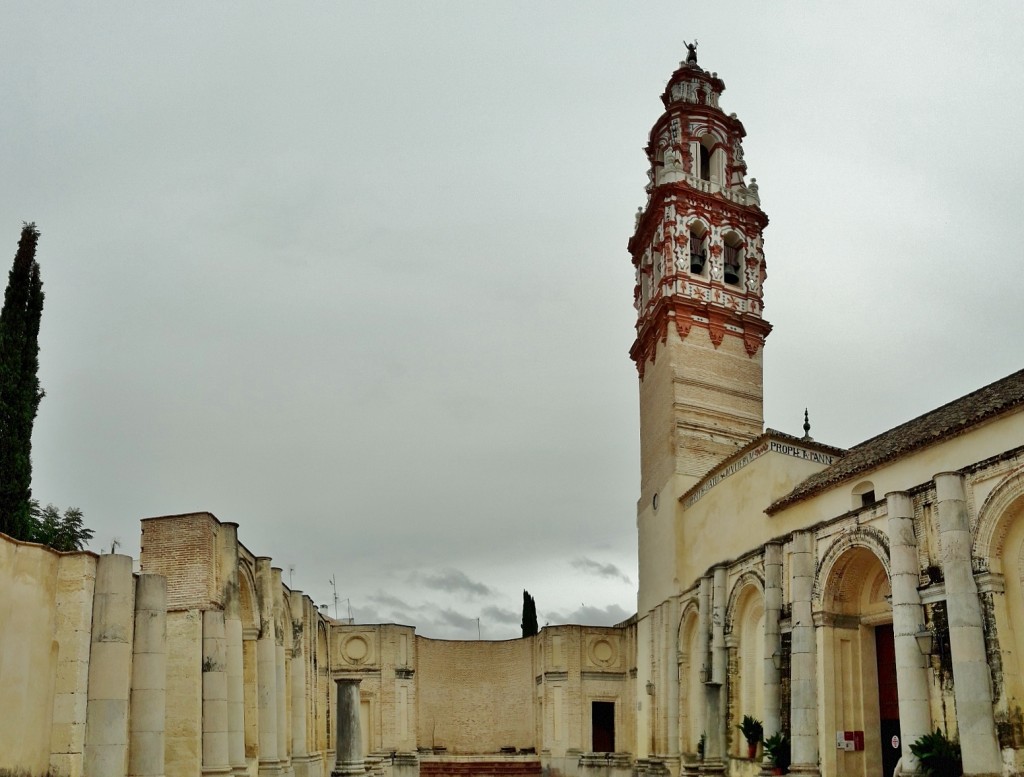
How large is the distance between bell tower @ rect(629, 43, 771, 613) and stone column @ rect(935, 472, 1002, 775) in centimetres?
1621

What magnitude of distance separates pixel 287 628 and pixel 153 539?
7837 mm

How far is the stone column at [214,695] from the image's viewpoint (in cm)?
1909

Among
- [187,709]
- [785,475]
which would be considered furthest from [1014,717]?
[187,709]

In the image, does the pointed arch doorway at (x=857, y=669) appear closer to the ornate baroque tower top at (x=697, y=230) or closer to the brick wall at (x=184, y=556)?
the brick wall at (x=184, y=556)

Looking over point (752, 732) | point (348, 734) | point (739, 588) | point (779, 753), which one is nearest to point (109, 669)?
point (348, 734)

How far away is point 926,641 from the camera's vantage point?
16.8 m

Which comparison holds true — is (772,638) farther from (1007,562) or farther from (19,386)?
(19,386)

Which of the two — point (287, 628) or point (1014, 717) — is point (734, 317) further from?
point (1014, 717)

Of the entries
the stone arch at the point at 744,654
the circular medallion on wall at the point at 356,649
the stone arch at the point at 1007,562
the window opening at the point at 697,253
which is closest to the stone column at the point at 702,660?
the stone arch at the point at 744,654

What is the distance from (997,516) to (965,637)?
1.94 meters

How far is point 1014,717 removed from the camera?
15.4m

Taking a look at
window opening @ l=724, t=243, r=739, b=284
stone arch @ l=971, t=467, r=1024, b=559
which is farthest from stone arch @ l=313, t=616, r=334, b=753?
stone arch @ l=971, t=467, r=1024, b=559

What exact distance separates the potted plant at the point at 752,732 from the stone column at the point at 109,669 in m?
14.2

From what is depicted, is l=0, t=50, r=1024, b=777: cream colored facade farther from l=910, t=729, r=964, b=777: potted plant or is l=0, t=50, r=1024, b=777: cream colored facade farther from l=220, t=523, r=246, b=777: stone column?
l=910, t=729, r=964, b=777: potted plant
